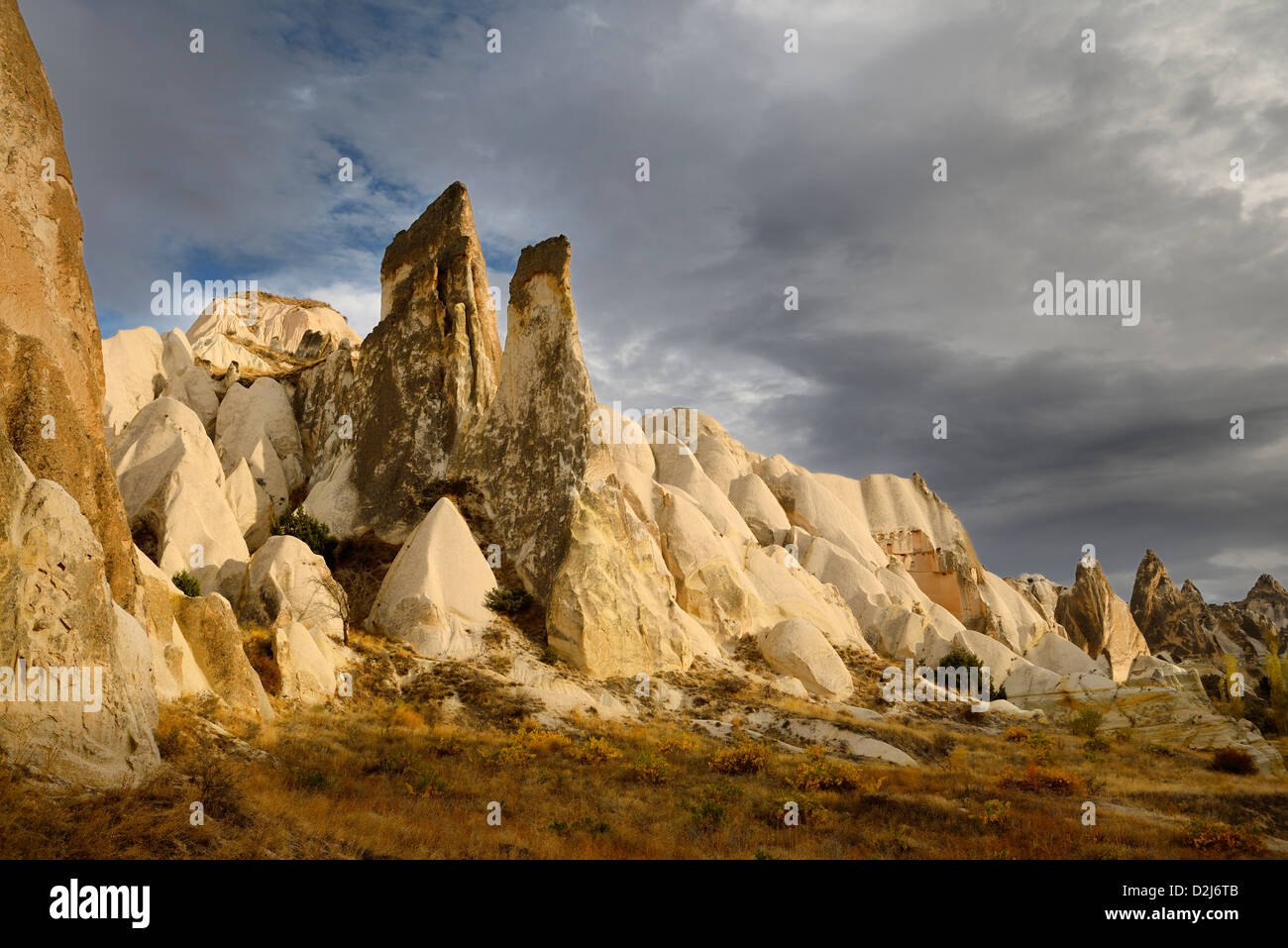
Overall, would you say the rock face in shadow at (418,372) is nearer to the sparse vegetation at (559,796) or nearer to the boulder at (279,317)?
the sparse vegetation at (559,796)

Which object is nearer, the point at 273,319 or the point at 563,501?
the point at 563,501

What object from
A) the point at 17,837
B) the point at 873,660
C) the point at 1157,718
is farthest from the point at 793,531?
the point at 17,837

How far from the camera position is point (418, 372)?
3441 centimetres

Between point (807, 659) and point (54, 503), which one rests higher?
point (54, 503)

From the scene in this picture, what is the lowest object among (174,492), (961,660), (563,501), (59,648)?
(961,660)

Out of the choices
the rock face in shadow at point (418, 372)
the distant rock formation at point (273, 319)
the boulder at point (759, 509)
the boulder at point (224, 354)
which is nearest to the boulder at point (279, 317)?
the distant rock formation at point (273, 319)

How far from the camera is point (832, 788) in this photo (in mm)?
17172

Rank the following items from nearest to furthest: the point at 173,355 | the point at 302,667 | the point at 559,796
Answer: the point at 559,796, the point at 302,667, the point at 173,355

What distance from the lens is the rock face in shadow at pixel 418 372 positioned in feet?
106

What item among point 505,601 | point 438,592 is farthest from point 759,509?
point 438,592

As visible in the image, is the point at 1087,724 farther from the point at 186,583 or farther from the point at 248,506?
the point at 248,506

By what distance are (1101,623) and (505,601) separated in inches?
2305
